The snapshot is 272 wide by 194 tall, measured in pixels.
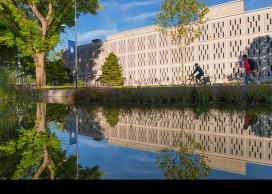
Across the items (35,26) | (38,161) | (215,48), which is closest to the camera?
(38,161)

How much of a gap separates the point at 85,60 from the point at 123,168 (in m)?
107

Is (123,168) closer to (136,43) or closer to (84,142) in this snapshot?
(84,142)

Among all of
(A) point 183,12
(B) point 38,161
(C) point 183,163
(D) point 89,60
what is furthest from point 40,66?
(D) point 89,60

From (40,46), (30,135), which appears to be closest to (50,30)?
(40,46)

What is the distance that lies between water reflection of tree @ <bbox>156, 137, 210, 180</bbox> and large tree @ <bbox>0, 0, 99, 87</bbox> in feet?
72.6

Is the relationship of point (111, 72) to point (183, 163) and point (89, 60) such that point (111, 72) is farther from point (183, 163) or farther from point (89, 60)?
point (183, 163)

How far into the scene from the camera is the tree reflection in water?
214 centimetres

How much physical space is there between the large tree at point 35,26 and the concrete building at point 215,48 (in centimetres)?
2720

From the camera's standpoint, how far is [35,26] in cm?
2411

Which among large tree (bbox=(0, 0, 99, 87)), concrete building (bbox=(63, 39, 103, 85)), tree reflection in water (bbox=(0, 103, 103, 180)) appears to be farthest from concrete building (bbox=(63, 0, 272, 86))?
tree reflection in water (bbox=(0, 103, 103, 180))

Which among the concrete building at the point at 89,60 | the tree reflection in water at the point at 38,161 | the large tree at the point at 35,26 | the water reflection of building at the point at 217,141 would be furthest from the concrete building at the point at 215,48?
the tree reflection in water at the point at 38,161

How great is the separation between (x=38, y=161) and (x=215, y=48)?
225 ft

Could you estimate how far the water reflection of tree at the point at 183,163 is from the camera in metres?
2.07

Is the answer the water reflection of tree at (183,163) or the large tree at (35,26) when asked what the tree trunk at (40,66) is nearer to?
the large tree at (35,26)
